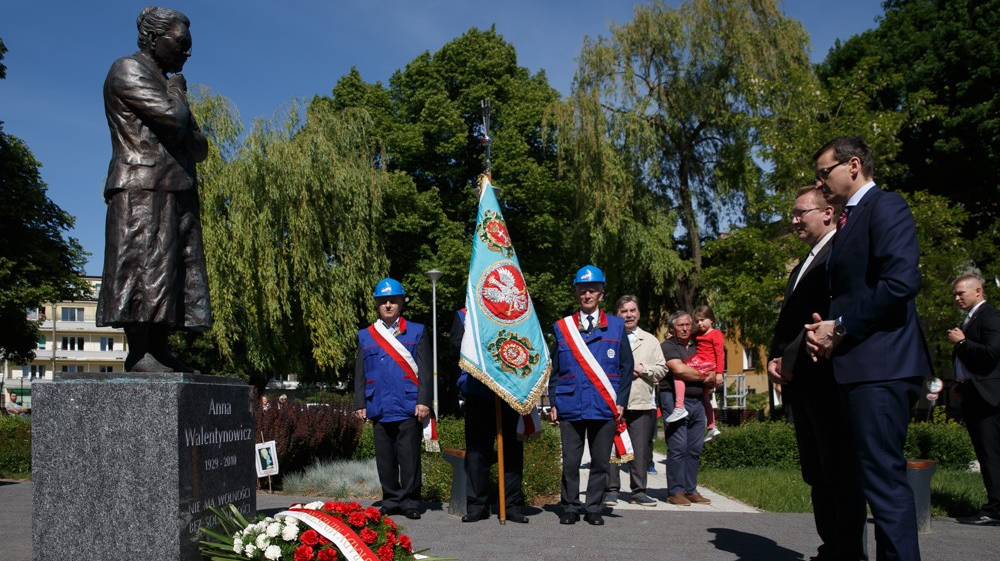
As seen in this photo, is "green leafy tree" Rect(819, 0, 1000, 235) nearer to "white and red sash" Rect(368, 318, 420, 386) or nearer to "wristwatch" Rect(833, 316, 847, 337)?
"white and red sash" Rect(368, 318, 420, 386)

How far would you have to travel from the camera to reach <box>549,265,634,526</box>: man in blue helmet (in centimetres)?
736

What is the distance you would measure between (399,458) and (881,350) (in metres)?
4.89

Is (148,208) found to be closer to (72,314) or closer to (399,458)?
(399,458)

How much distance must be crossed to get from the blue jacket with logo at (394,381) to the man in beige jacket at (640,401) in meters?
2.24

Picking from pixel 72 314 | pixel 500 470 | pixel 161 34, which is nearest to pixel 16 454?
pixel 500 470

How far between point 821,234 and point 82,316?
3879 inches

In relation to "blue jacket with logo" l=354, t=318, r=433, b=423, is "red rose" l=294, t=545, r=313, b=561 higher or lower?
lower

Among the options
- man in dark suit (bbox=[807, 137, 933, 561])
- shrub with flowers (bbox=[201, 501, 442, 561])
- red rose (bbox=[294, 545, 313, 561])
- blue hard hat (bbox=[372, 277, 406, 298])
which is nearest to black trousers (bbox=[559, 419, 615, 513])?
blue hard hat (bbox=[372, 277, 406, 298])

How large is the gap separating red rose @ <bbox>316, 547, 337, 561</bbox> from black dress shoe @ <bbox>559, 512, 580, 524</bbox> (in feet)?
10.7

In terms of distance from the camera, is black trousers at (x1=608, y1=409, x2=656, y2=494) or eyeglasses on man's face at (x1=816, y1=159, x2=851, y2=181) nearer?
eyeglasses on man's face at (x1=816, y1=159, x2=851, y2=181)

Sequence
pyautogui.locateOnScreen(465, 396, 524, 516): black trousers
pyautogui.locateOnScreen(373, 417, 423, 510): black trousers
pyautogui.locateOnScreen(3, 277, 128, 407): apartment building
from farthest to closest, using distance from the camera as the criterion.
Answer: pyautogui.locateOnScreen(3, 277, 128, 407): apartment building, pyautogui.locateOnScreen(373, 417, 423, 510): black trousers, pyautogui.locateOnScreen(465, 396, 524, 516): black trousers

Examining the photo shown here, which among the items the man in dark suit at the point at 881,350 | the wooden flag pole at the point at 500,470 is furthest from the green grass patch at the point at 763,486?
the man in dark suit at the point at 881,350

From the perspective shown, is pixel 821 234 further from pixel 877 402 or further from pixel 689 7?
pixel 689 7

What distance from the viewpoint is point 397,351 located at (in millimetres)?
8070
